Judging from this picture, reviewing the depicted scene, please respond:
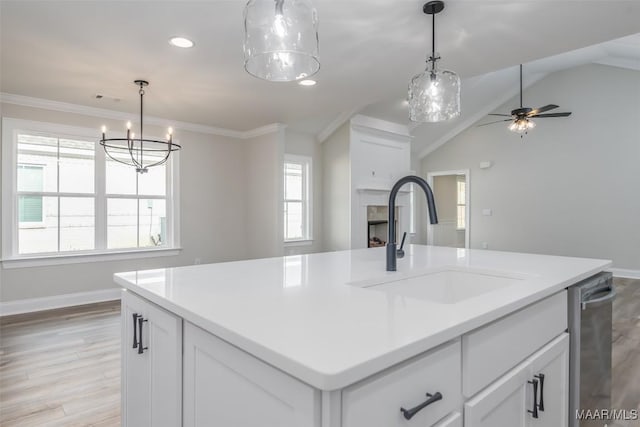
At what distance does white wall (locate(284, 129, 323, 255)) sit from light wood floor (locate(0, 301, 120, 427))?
10.3 feet

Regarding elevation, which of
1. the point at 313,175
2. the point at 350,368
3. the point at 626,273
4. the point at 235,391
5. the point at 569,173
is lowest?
the point at 626,273

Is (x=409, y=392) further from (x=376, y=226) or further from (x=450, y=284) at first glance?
(x=376, y=226)

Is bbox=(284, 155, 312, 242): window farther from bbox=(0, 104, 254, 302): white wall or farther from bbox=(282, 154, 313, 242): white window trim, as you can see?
bbox=(0, 104, 254, 302): white wall

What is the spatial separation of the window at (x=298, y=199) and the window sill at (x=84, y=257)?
1.85 metres

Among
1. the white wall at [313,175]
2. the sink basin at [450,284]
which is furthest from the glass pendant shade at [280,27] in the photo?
the white wall at [313,175]

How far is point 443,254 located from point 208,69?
2.63 metres

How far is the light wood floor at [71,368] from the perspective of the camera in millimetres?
2043

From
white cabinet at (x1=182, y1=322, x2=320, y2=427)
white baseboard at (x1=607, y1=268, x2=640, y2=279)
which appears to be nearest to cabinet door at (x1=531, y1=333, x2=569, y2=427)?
white cabinet at (x1=182, y1=322, x2=320, y2=427)

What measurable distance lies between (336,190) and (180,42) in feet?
12.2

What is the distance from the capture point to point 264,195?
219 inches

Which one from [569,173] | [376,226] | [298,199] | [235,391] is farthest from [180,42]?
[569,173]

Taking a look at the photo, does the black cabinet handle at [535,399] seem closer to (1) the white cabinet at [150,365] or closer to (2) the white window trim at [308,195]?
(1) the white cabinet at [150,365]

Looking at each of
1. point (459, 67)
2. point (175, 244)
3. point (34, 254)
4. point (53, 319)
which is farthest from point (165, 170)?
point (459, 67)

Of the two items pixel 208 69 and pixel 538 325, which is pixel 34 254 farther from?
pixel 538 325
